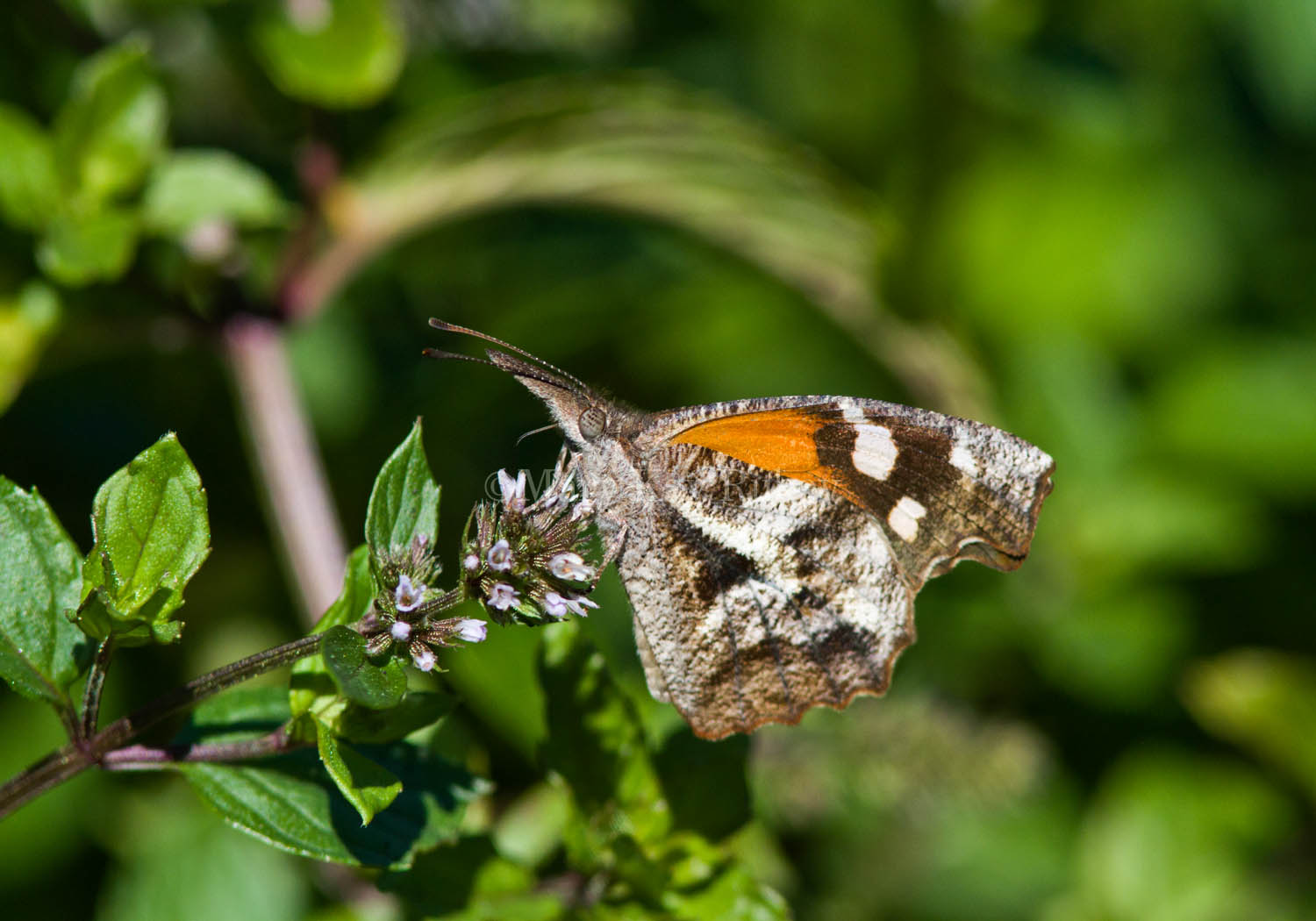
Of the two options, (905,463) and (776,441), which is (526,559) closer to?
(776,441)

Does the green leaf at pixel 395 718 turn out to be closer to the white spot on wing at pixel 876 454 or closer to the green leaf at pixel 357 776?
the green leaf at pixel 357 776

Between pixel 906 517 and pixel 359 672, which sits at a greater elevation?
pixel 359 672

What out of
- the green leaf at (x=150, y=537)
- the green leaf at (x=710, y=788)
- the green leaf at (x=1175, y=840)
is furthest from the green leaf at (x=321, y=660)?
the green leaf at (x=1175, y=840)

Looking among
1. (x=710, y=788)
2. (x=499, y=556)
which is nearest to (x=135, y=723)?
(x=499, y=556)

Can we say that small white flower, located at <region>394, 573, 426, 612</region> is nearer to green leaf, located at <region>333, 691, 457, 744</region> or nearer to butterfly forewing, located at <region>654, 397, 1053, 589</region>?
green leaf, located at <region>333, 691, 457, 744</region>

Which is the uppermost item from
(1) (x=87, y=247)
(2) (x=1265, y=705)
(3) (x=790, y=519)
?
(1) (x=87, y=247)

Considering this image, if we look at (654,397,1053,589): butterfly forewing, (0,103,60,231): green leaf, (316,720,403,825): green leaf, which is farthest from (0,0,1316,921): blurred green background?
(316,720,403,825): green leaf
